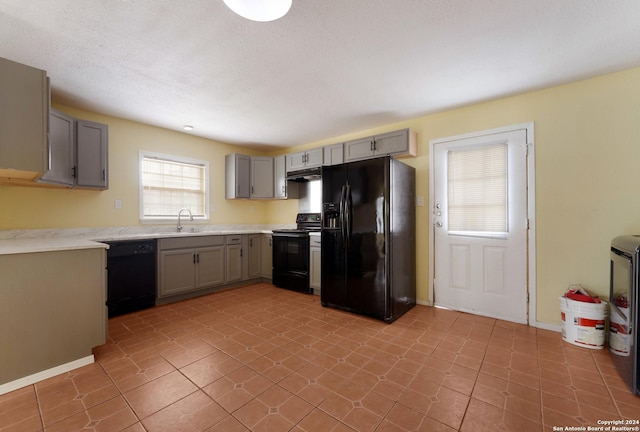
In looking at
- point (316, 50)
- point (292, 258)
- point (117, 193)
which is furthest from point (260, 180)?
point (316, 50)

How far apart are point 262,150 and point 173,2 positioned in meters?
3.76

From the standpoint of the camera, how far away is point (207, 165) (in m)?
4.64

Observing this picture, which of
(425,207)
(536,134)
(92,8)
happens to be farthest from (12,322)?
(536,134)

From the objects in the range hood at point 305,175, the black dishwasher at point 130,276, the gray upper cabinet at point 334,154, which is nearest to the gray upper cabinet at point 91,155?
the black dishwasher at point 130,276

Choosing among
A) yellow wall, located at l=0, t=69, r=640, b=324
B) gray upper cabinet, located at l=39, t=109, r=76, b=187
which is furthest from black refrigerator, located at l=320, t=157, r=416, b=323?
gray upper cabinet, located at l=39, t=109, r=76, b=187

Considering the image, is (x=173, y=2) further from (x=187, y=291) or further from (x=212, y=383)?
(x=187, y=291)

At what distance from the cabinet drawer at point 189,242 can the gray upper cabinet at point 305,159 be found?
170 cm

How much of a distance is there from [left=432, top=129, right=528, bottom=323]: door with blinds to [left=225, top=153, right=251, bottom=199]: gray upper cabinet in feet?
10.3

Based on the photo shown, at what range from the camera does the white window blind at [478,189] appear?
120 inches

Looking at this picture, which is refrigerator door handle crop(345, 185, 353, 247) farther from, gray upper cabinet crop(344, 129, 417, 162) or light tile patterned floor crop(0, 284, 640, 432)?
light tile patterned floor crop(0, 284, 640, 432)

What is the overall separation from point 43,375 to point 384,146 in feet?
12.8

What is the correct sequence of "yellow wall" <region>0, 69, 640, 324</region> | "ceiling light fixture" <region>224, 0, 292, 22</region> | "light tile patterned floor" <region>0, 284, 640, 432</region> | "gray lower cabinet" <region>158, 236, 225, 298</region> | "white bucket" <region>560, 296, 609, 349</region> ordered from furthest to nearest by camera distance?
"gray lower cabinet" <region>158, 236, 225, 298</region> → "yellow wall" <region>0, 69, 640, 324</region> → "white bucket" <region>560, 296, 609, 349</region> → "light tile patterned floor" <region>0, 284, 640, 432</region> → "ceiling light fixture" <region>224, 0, 292, 22</region>

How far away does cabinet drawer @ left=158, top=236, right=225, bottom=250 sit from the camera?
3605 millimetres

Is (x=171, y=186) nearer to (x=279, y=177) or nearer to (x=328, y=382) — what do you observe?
(x=279, y=177)
